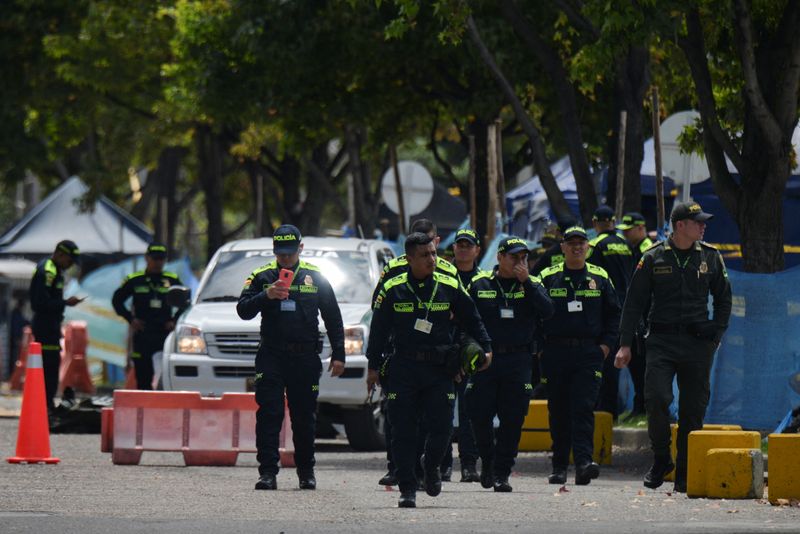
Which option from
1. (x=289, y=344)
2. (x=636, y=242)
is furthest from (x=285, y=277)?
(x=636, y=242)

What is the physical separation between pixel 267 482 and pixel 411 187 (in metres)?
12.7

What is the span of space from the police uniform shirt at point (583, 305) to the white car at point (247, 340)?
3.13 m

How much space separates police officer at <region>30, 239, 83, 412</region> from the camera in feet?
65.3

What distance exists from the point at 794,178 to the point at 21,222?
1525 cm

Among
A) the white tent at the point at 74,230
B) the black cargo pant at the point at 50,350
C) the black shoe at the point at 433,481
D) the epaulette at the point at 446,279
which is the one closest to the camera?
the epaulette at the point at 446,279

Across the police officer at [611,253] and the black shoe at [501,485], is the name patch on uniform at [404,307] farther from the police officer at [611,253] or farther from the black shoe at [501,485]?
the police officer at [611,253]

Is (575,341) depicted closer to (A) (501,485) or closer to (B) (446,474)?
(A) (501,485)

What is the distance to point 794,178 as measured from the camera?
22.3 meters

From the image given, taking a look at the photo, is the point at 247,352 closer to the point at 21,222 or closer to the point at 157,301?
the point at 157,301

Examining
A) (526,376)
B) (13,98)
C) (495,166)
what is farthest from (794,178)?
(13,98)

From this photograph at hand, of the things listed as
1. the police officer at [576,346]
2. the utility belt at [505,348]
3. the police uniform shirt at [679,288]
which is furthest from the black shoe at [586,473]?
the police uniform shirt at [679,288]

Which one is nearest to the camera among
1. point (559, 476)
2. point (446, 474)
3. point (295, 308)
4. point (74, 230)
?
point (295, 308)

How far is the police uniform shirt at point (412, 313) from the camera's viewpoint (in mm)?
11961

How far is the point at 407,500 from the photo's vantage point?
467 inches
